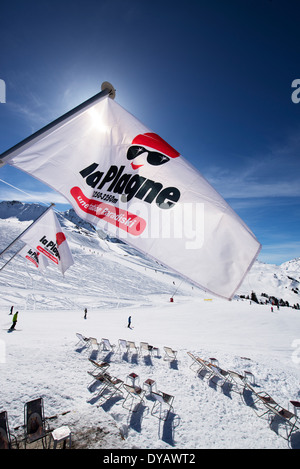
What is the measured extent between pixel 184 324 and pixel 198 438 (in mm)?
15828

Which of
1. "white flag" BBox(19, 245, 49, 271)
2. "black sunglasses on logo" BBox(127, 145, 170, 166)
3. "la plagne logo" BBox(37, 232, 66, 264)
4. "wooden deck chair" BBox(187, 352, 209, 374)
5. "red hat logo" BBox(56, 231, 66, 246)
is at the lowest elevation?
"wooden deck chair" BBox(187, 352, 209, 374)

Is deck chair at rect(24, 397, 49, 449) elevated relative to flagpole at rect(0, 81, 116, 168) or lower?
lower

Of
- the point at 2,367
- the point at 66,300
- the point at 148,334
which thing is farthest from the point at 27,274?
the point at 2,367

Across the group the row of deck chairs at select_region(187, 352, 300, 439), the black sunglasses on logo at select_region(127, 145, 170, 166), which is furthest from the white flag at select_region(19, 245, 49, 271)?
the row of deck chairs at select_region(187, 352, 300, 439)

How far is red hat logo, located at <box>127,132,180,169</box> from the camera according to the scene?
353 cm

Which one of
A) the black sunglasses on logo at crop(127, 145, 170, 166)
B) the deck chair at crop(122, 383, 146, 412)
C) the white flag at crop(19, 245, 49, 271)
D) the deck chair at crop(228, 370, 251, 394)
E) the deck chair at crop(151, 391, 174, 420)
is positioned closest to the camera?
the black sunglasses on logo at crop(127, 145, 170, 166)

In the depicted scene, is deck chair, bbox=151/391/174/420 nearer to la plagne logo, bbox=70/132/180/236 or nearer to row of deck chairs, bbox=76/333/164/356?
row of deck chairs, bbox=76/333/164/356

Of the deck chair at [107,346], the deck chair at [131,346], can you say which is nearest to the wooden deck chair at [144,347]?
the deck chair at [131,346]

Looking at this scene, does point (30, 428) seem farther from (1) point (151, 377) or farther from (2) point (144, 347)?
(2) point (144, 347)

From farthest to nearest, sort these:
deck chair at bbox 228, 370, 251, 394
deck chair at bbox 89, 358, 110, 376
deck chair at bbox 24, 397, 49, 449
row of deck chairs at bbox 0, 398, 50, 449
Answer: deck chair at bbox 228, 370, 251, 394
deck chair at bbox 89, 358, 110, 376
deck chair at bbox 24, 397, 49, 449
row of deck chairs at bbox 0, 398, 50, 449

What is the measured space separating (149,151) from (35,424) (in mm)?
7220

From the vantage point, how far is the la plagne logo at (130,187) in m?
3.39

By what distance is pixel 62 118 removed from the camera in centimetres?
326

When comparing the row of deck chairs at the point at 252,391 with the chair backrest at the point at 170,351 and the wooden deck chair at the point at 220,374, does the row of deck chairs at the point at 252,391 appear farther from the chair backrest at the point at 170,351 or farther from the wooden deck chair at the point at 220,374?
the chair backrest at the point at 170,351
